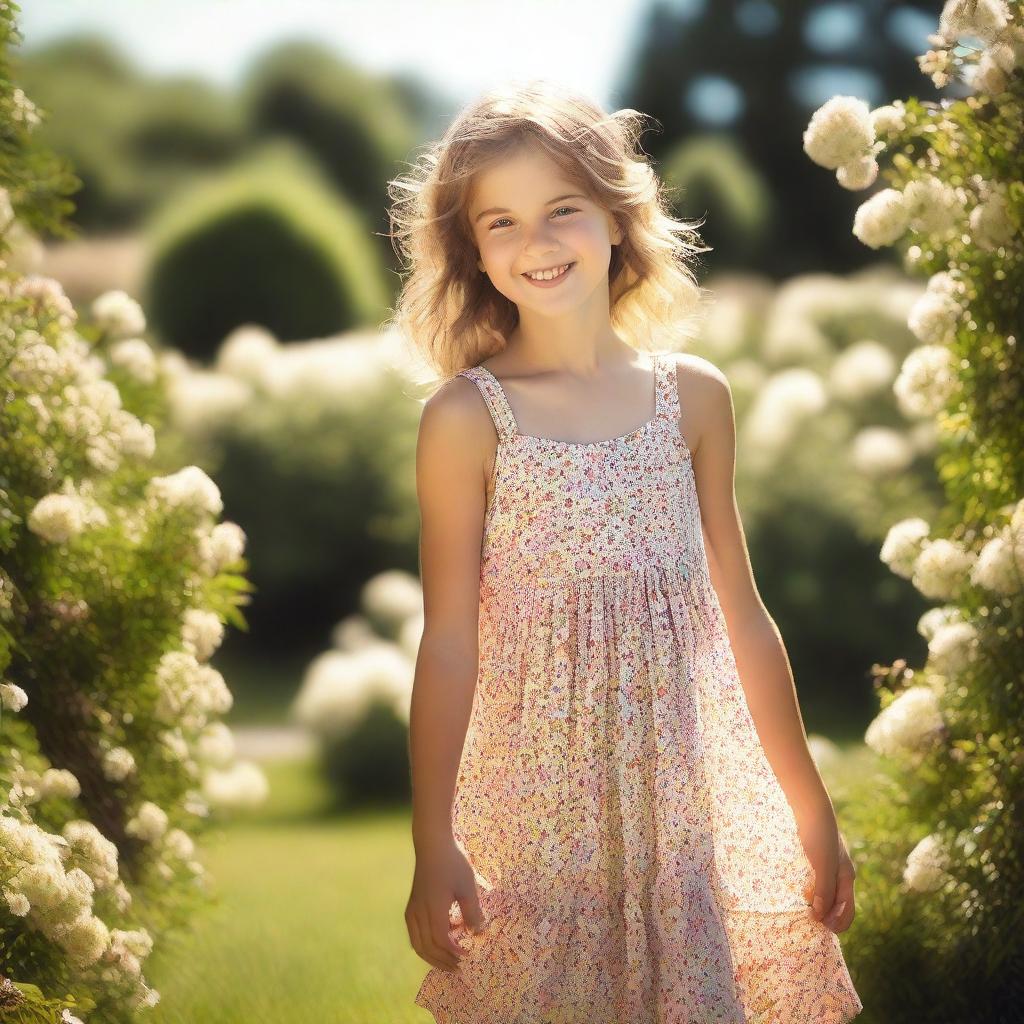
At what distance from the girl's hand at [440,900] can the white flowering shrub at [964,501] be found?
827mm

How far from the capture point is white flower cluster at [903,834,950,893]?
2484mm

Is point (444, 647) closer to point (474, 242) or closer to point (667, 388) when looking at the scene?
point (667, 388)

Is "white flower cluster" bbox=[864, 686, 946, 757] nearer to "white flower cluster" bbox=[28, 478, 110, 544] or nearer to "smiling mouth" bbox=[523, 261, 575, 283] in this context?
"smiling mouth" bbox=[523, 261, 575, 283]

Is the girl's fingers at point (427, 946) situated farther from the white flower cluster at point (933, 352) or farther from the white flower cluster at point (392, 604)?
the white flower cluster at point (392, 604)

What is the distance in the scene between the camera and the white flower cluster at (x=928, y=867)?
8.15ft

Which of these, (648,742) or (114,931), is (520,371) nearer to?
(648,742)

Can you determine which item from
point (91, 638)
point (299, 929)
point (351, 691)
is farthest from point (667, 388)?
point (351, 691)

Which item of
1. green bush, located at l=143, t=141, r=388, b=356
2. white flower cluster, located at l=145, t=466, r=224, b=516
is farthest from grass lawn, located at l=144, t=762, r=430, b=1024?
green bush, located at l=143, t=141, r=388, b=356

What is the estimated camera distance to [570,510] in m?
2.22

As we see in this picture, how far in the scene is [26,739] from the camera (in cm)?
245

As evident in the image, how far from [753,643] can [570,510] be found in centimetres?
35

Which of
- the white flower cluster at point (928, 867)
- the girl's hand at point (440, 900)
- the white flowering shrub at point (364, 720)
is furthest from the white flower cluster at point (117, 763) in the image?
the white flowering shrub at point (364, 720)

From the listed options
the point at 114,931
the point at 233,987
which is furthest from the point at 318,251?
the point at 114,931

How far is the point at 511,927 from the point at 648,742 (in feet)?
1.05
